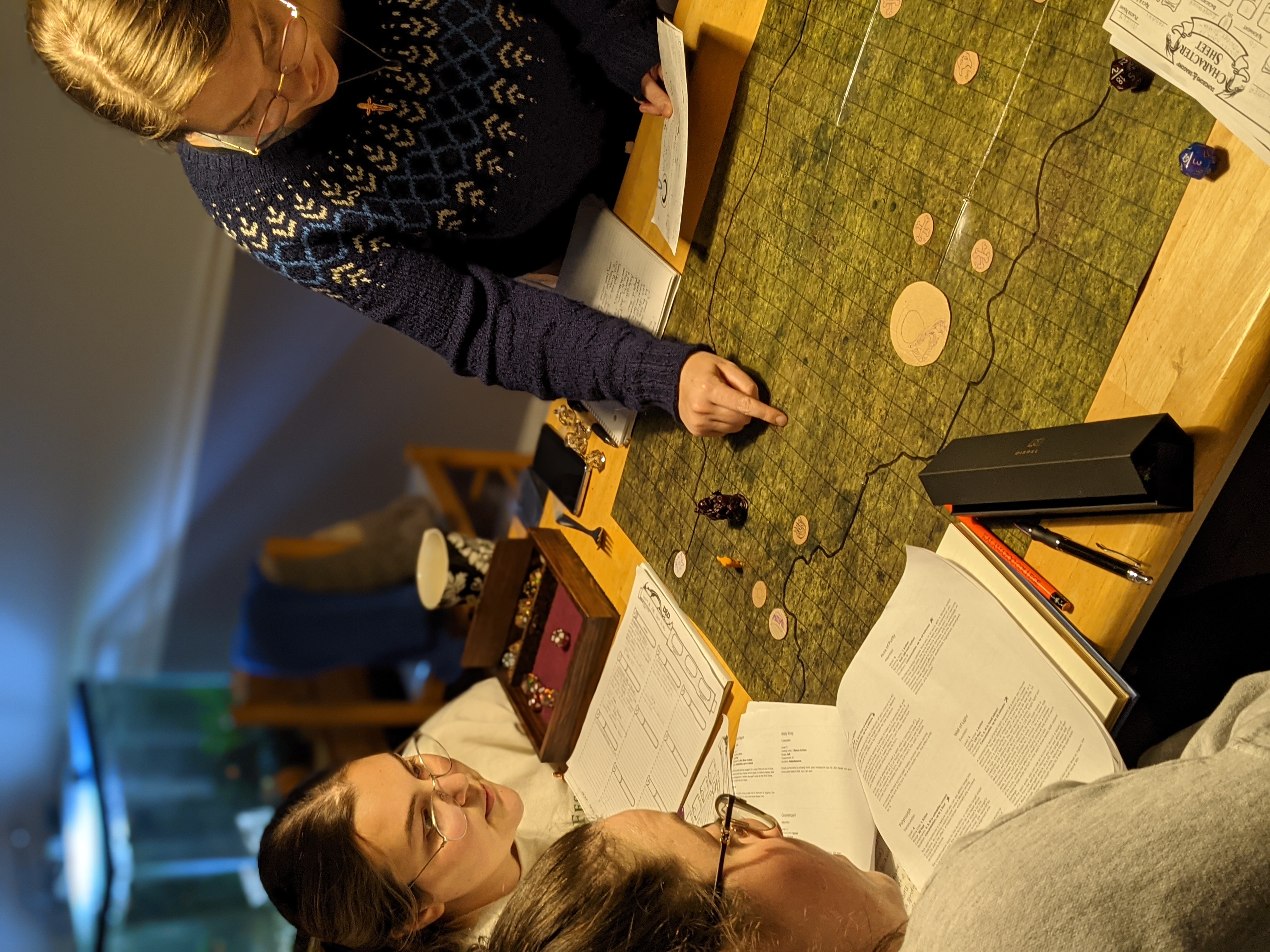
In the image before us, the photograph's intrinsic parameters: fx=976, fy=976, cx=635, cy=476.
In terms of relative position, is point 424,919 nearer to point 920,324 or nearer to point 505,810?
point 505,810

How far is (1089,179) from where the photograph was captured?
0.77 metres

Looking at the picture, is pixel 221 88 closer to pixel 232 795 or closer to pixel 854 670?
pixel 854 670

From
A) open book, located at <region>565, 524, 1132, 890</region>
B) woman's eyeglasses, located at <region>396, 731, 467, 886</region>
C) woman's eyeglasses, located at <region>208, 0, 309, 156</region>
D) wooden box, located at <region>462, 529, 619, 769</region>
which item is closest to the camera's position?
open book, located at <region>565, 524, 1132, 890</region>

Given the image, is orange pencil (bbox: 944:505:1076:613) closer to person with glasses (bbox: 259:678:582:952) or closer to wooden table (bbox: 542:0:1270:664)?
wooden table (bbox: 542:0:1270:664)

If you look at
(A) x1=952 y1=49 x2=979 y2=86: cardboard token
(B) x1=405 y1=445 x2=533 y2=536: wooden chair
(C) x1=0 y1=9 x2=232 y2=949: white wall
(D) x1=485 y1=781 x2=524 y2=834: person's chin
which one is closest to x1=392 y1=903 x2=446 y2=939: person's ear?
(D) x1=485 y1=781 x2=524 y2=834: person's chin

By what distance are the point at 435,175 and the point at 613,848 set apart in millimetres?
821

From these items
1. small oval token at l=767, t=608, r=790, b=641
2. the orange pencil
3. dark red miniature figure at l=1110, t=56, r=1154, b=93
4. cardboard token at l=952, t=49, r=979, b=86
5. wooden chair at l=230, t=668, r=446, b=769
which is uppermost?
dark red miniature figure at l=1110, t=56, r=1154, b=93

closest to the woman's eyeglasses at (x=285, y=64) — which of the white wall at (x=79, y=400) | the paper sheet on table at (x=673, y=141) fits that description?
A: the paper sheet on table at (x=673, y=141)

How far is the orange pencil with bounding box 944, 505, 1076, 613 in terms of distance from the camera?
0.80 meters

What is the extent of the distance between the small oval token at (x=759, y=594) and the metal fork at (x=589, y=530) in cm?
36

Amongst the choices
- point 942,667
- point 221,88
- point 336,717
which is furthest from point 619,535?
point 336,717

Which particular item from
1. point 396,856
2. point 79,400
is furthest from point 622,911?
point 79,400

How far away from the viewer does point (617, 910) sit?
2.53 ft

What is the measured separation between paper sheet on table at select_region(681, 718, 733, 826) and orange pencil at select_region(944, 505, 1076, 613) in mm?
478
